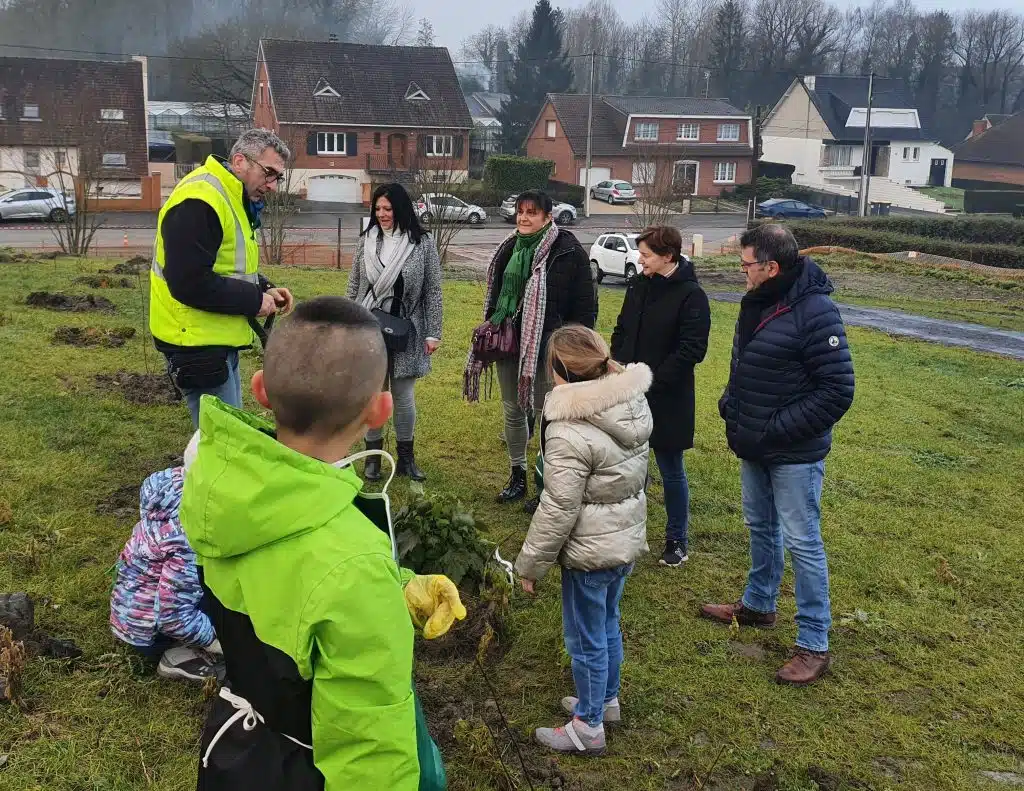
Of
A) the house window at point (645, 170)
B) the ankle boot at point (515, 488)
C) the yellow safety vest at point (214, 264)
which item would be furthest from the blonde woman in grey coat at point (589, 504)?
the house window at point (645, 170)

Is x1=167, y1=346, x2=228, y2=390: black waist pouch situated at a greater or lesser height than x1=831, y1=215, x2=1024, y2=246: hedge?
greater

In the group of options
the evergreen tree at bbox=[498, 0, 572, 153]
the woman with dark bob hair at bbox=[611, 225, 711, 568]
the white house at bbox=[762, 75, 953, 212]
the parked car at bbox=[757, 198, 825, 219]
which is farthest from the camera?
the white house at bbox=[762, 75, 953, 212]

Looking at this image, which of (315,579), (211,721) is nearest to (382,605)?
(315,579)

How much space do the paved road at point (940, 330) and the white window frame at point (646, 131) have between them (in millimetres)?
41166

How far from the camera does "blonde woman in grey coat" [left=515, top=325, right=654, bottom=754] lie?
346 centimetres

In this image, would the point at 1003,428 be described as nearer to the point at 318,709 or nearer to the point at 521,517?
the point at 521,517

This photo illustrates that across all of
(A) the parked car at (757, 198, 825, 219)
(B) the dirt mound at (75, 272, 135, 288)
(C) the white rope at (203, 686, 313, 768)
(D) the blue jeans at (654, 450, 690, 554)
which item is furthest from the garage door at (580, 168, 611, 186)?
(C) the white rope at (203, 686, 313, 768)

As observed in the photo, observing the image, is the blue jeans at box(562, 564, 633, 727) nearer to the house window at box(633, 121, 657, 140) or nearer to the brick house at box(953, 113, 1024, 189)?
the house window at box(633, 121, 657, 140)

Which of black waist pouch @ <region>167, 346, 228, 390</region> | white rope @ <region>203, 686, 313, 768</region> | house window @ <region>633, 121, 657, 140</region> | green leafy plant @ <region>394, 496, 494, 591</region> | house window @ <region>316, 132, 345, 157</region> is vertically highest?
house window @ <region>633, 121, 657, 140</region>

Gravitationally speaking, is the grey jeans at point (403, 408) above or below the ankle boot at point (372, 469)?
above

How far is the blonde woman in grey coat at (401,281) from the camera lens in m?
5.99

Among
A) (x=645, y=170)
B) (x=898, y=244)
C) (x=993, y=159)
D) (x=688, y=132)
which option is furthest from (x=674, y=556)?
(x=993, y=159)

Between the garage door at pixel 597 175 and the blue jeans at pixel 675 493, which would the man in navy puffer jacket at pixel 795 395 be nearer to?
the blue jeans at pixel 675 493

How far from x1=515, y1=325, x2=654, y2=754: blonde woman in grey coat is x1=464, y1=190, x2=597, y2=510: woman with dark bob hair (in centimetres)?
218
